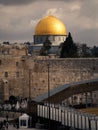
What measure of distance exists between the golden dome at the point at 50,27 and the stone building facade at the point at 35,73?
25.6 metres

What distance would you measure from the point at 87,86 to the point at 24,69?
42.7 feet

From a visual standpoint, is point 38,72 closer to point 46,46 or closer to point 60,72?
point 60,72

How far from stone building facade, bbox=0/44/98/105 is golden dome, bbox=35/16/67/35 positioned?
2557cm

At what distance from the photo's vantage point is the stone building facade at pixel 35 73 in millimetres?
54312

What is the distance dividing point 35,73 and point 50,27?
27.1 m

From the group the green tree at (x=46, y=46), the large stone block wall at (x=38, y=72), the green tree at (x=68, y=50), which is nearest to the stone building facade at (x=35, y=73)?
the large stone block wall at (x=38, y=72)

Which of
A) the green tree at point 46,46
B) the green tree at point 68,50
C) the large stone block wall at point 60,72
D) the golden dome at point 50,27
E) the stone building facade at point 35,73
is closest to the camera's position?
the stone building facade at point 35,73

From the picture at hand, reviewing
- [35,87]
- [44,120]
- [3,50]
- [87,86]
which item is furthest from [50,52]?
[44,120]

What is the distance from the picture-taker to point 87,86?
42.8m

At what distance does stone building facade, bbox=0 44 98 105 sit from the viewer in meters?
54.3

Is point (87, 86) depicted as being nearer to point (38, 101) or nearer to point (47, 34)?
point (38, 101)

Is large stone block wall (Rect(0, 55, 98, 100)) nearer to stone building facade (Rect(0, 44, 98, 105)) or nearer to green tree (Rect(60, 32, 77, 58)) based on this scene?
stone building facade (Rect(0, 44, 98, 105))

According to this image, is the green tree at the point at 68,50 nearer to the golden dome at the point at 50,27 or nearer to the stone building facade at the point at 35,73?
the stone building facade at the point at 35,73

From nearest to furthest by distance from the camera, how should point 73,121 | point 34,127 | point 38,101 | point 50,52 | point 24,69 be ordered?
point 73,121 < point 34,127 < point 38,101 < point 24,69 < point 50,52
